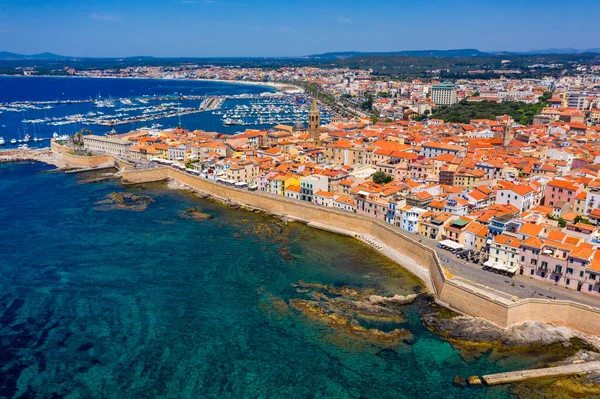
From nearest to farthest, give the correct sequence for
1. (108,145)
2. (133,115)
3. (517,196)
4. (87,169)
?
(517,196) < (87,169) < (108,145) < (133,115)

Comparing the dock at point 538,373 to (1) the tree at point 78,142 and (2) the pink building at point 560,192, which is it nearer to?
(2) the pink building at point 560,192

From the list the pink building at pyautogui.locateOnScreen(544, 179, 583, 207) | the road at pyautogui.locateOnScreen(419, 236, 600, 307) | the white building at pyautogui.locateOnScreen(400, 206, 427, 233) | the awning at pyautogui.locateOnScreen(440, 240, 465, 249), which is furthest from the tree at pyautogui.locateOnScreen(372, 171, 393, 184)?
the road at pyautogui.locateOnScreen(419, 236, 600, 307)

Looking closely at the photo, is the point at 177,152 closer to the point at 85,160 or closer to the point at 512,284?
the point at 85,160

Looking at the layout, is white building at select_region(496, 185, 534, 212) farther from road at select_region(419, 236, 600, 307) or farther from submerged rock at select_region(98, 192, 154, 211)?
submerged rock at select_region(98, 192, 154, 211)

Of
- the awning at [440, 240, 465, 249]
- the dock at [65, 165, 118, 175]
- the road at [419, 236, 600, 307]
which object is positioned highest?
the awning at [440, 240, 465, 249]

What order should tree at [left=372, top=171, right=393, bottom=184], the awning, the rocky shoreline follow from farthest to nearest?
the rocky shoreline, tree at [left=372, top=171, right=393, bottom=184], the awning

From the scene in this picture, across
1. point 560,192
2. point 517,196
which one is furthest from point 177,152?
point 560,192

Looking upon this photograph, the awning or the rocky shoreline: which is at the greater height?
the rocky shoreline
